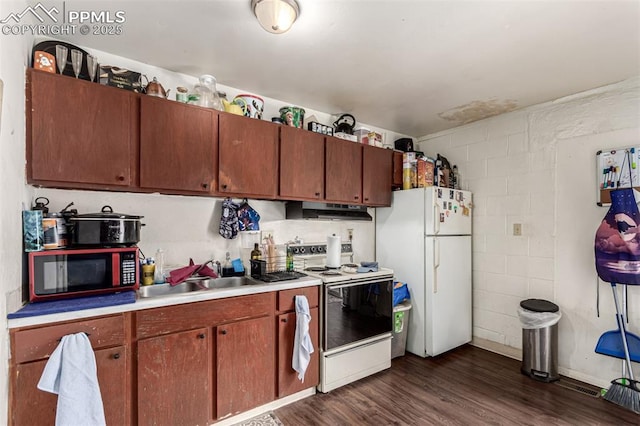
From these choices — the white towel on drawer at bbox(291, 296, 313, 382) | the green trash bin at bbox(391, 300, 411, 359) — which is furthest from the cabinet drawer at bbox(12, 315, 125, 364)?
the green trash bin at bbox(391, 300, 411, 359)

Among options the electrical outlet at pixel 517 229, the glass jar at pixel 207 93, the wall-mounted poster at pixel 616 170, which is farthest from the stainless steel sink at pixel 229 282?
the wall-mounted poster at pixel 616 170

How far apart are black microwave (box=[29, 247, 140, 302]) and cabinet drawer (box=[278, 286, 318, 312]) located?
946mm

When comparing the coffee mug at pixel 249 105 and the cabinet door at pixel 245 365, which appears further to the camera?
the coffee mug at pixel 249 105

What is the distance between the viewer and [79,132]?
1.77 metres

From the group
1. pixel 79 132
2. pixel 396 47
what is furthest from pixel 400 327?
pixel 79 132

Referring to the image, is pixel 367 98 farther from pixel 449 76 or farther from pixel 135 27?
pixel 135 27

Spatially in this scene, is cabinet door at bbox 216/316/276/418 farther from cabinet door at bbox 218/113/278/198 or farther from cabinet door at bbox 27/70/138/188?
cabinet door at bbox 27/70/138/188

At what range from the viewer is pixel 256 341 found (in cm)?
212

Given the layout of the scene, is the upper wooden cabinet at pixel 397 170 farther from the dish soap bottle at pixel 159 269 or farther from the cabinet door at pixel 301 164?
the dish soap bottle at pixel 159 269

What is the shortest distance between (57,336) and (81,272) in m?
0.36

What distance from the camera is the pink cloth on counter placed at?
7.00 ft

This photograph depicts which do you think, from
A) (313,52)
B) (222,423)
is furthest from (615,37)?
(222,423)

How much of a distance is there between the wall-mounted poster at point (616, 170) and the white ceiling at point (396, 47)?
0.61 meters

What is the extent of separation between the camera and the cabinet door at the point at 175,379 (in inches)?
67.1
